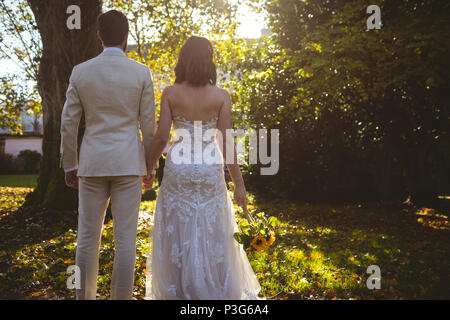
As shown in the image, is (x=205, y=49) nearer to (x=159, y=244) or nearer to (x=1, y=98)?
(x=159, y=244)

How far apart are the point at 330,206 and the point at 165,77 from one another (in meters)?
7.17

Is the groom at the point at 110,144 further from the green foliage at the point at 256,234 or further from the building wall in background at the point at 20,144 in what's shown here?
the building wall in background at the point at 20,144

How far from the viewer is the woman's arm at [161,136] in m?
3.33

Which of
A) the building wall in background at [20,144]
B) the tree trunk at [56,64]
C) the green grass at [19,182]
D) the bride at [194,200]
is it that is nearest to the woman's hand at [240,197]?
the bride at [194,200]

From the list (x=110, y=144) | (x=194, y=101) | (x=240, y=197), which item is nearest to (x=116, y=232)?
(x=110, y=144)

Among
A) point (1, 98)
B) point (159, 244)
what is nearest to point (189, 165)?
point (159, 244)

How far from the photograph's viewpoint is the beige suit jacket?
304 cm

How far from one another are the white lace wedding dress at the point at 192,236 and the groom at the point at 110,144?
17.3 inches

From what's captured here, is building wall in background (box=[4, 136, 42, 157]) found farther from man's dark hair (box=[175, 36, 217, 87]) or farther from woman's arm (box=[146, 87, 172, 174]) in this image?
man's dark hair (box=[175, 36, 217, 87])

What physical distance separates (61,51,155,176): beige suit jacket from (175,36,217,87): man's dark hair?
0.36 meters

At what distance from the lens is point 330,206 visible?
13.1 meters

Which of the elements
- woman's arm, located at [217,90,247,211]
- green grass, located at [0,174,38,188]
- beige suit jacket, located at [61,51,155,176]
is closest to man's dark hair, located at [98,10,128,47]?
beige suit jacket, located at [61,51,155,176]

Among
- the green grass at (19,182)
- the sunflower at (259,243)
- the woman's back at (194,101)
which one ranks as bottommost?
the green grass at (19,182)

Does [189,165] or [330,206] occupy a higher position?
[189,165]
